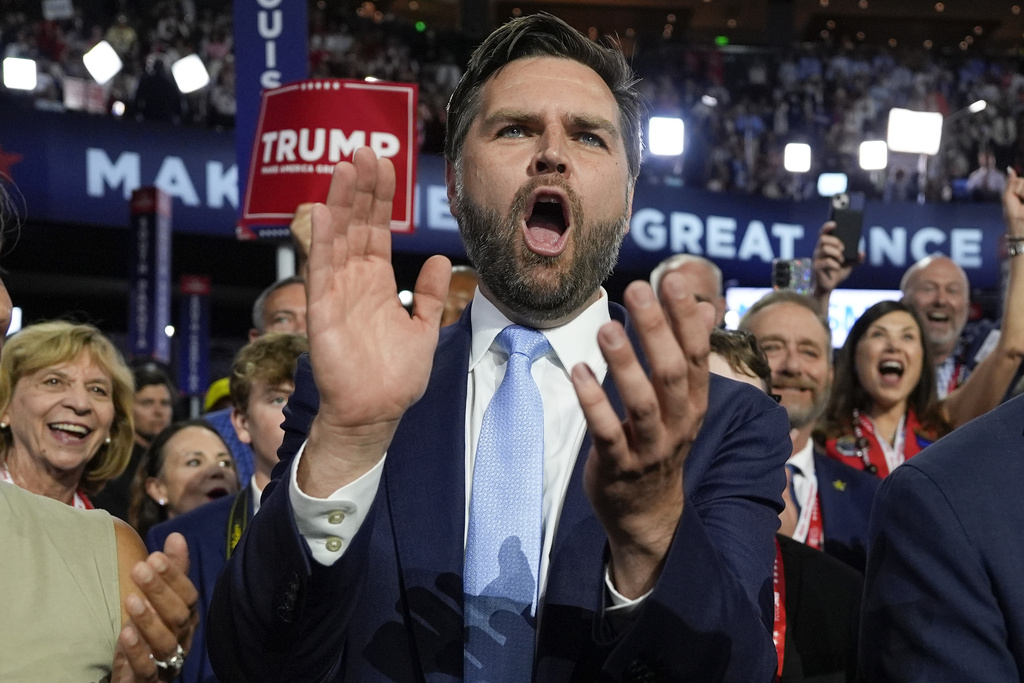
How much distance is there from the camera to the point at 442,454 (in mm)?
1462

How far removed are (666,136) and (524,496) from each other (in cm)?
1082

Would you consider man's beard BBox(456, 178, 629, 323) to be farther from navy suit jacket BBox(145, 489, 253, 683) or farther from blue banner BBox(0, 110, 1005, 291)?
blue banner BBox(0, 110, 1005, 291)

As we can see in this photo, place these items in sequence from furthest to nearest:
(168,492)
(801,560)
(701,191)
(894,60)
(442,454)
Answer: (894,60) → (701,191) → (168,492) → (801,560) → (442,454)

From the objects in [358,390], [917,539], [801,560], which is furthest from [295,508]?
[801,560]

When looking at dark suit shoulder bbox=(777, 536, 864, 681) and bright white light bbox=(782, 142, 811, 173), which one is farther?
bright white light bbox=(782, 142, 811, 173)

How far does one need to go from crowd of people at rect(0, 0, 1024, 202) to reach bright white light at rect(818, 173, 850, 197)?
2.21 feet

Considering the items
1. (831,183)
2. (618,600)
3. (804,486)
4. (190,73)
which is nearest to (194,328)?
(190,73)

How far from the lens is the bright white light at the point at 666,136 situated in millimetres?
11898

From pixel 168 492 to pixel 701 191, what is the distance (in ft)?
29.1

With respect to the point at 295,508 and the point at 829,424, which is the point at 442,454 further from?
the point at 829,424

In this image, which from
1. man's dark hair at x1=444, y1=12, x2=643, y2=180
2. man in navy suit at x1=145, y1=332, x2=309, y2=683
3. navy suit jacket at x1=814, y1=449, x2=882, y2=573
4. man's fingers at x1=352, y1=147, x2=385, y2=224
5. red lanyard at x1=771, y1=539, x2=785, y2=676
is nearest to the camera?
man's fingers at x1=352, y1=147, x2=385, y2=224

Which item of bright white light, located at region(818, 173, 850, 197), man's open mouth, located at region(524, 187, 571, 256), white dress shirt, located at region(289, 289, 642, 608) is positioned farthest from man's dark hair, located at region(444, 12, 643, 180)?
bright white light, located at region(818, 173, 850, 197)

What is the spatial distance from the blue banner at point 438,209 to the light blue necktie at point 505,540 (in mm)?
7022

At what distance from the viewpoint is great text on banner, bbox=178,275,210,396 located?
1066 cm
